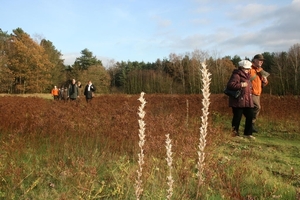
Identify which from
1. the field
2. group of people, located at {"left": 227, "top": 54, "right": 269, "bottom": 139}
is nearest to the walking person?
group of people, located at {"left": 227, "top": 54, "right": 269, "bottom": 139}

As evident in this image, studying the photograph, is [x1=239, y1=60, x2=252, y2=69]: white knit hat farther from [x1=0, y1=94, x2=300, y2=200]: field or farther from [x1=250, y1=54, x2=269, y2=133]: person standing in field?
[x1=0, y1=94, x2=300, y2=200]: field

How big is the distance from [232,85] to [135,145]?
3.20m

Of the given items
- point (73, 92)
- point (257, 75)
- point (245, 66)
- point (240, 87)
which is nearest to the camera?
point (240, 87)

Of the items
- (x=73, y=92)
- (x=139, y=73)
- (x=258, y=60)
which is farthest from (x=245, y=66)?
(x=139, y=73)

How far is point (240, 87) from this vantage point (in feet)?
23.5

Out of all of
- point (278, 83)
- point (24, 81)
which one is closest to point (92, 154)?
point (278, 83)

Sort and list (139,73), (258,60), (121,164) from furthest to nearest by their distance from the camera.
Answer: (139,73), (258,60), (121,164)

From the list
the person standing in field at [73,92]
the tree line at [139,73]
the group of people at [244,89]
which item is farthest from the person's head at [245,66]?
the tree line at [139,73]

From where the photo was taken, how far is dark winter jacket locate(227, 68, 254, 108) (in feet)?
23.7

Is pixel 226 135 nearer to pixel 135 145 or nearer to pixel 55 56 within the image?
pixel 135 145

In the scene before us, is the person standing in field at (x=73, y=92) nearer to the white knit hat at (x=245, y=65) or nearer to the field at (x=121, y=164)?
the field at (x=121, y=164)

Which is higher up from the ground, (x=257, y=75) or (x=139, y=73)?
(x=139, y=73)

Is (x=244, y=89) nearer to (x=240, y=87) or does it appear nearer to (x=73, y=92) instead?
(x=240, y=87)

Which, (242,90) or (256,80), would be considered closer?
(242,90)
